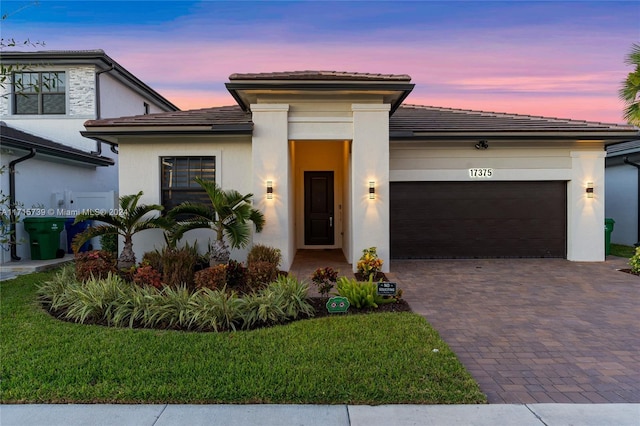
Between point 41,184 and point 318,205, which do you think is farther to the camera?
point 318,205

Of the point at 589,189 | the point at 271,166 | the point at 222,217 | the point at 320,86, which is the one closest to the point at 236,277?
the point at 222,217

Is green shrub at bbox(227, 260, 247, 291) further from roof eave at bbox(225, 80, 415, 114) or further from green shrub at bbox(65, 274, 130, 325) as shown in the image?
roof eave at bbox(225, 80, 415, 114)

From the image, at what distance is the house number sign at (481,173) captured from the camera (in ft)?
35.2

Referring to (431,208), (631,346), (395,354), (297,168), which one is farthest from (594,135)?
(395,354)

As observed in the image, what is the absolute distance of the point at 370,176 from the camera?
887 cm

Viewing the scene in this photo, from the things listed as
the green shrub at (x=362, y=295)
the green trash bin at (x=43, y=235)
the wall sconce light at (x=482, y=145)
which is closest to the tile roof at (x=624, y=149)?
the wall sconce light at (x=482, y=145)

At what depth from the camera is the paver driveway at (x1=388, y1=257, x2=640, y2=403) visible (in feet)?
12.3

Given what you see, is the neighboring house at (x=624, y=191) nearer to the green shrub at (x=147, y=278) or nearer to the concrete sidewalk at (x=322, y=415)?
the concrete sidewalk at (x=322, y=415)

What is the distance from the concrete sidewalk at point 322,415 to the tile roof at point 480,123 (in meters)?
7.36

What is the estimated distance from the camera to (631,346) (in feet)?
15.4

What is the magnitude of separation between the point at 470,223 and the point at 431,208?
121 centimetres

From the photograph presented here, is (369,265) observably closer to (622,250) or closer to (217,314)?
(217,314)

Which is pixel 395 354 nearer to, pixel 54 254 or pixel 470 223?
pixel 470 223

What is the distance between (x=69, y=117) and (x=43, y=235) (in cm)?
572
